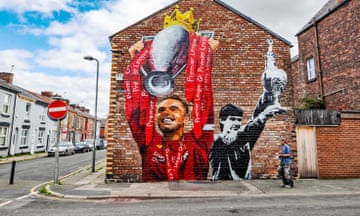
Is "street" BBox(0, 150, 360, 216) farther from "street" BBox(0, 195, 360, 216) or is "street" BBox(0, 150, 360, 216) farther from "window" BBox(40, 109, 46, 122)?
"window" BBox(40, 109, 46, 122)

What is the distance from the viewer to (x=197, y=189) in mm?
8336

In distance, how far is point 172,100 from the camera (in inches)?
403

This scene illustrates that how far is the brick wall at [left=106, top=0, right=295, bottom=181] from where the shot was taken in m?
9.88

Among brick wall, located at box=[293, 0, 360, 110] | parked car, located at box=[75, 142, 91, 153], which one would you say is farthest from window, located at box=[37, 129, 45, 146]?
brick wall, located at box=[293, 0, 360, 110]

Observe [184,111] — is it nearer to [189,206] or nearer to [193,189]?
[193,189]

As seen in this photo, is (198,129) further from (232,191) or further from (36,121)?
(36,121)

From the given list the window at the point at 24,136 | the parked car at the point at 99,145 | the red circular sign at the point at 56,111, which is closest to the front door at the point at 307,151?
the red circular sign at the point at 56,111

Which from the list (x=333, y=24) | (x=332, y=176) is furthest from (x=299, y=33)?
(x=332, y=176)

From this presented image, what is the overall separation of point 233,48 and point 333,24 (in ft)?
31.3

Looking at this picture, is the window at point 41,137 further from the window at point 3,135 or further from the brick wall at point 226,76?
the brick wall at point 226,76

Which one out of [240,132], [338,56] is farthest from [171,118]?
[338,56]

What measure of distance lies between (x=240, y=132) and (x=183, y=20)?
5.54m

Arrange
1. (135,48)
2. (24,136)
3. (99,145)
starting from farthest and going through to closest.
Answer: (99,145) → (24,136) → (135,48)

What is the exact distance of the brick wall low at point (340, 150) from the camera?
10.4m
